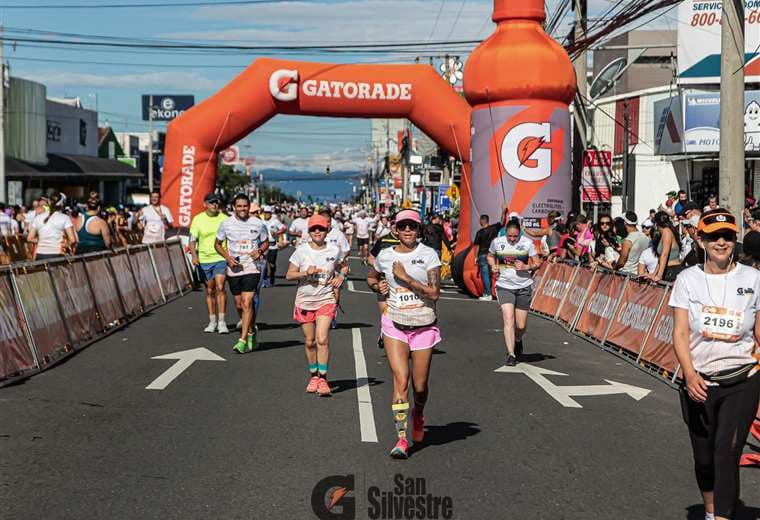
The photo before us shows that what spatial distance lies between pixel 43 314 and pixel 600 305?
823 cm

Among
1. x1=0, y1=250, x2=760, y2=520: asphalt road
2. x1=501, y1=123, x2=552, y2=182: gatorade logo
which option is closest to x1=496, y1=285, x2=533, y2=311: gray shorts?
x1=0, y1=250, x2=760, y2=520: asphalt road

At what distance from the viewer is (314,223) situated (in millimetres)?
10539

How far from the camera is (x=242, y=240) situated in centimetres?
1373

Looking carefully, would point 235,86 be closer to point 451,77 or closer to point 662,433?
point 662,433

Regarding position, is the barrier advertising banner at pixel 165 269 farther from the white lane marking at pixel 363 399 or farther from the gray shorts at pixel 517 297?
the gray shorts at pixel 517 297

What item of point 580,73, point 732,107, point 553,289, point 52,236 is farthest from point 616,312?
point 580,73

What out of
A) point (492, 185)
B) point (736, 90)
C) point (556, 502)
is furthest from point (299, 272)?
point (492, 185)

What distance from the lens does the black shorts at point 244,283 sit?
13.5 meters

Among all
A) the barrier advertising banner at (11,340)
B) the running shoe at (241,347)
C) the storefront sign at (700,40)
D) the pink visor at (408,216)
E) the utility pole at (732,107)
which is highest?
the storefront sign at (700,40)

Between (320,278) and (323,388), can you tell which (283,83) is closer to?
(320,278)

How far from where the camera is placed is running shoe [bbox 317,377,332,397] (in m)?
10.2

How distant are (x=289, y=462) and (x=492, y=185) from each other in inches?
676

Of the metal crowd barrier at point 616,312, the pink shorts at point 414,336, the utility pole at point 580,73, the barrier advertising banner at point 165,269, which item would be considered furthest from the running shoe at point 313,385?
the utility pole at point 580,73

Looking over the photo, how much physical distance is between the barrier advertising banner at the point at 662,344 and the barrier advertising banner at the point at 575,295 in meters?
3.63
